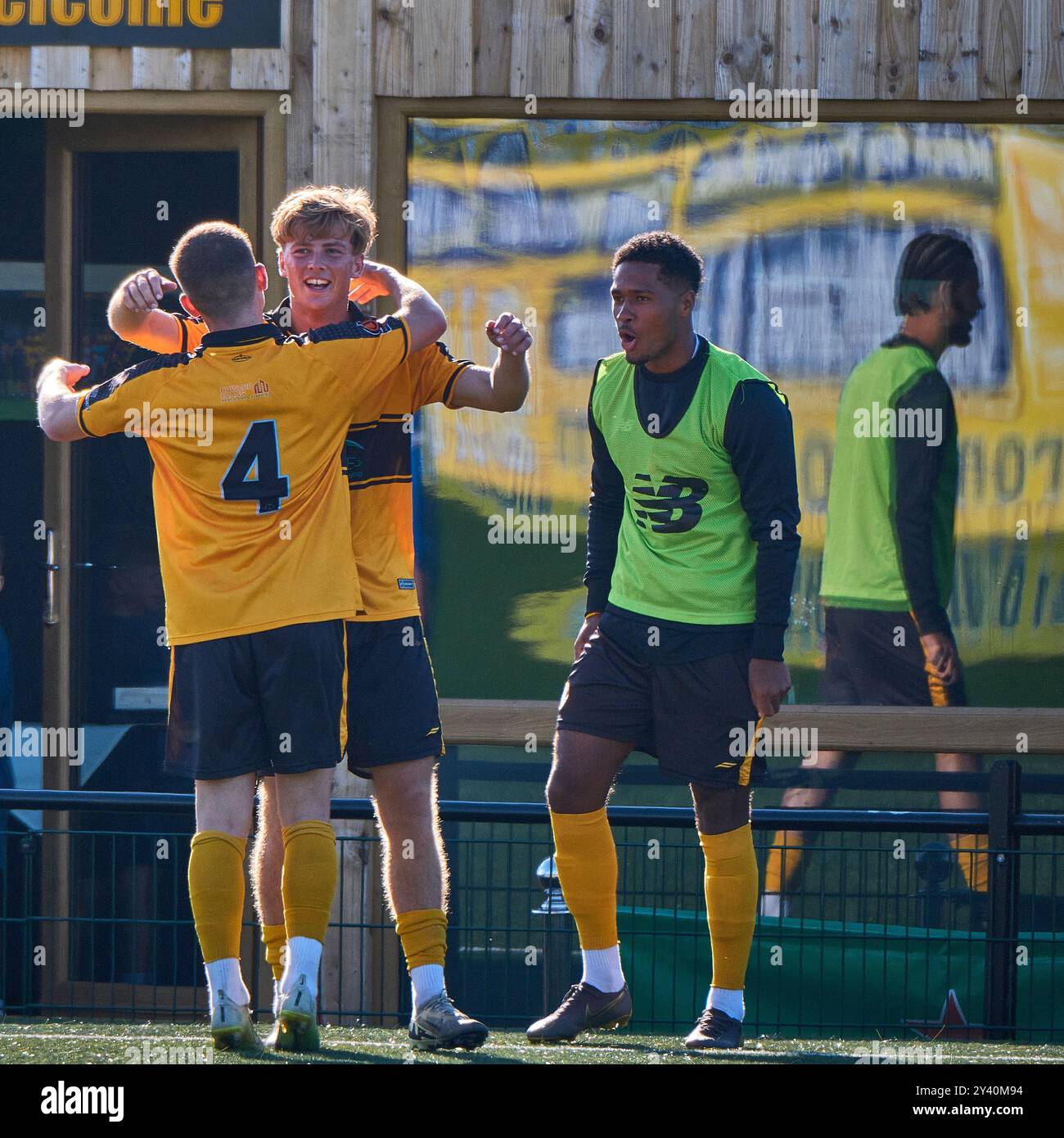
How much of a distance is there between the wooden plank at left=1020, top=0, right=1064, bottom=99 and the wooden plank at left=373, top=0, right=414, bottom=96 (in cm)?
237

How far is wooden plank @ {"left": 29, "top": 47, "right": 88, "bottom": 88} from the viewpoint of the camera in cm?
650

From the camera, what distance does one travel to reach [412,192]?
6.51 metres

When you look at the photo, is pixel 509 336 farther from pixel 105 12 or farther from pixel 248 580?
pixel 105 12

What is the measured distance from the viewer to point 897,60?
21.2 feet

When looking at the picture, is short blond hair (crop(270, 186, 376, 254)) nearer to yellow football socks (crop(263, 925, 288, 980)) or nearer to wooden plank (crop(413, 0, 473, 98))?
yellow football socks (crop(263, 925, 288, 980))

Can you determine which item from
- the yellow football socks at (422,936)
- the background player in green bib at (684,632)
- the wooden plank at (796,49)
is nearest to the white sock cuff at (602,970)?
the background player in green bib at (684,632)

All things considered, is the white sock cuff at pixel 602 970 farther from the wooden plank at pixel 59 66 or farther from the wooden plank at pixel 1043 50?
the wooden plank at pixel 59 66

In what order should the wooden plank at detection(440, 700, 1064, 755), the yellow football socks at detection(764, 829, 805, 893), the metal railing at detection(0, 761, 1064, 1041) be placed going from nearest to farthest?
the metal railing at detection(0, 761, 1064, 1041), the yellow football socks at detection(764, 829, 805, 893), the wooden plank at detection(440, 700, 1064, 755)

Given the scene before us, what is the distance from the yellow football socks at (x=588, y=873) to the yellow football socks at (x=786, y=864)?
5.70 feet

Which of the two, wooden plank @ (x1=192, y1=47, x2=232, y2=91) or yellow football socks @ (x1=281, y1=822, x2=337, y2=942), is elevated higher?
wooden plank @ (x1=192, y1=47, x2=232, y2=91)

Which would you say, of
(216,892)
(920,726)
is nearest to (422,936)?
(216,892)

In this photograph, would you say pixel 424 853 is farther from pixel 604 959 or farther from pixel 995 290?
pixel 995 290

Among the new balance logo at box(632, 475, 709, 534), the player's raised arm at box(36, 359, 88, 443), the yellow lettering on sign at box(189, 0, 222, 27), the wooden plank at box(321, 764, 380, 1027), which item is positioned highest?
the yellow lettering on sign at box(189, 0, 222, 27)

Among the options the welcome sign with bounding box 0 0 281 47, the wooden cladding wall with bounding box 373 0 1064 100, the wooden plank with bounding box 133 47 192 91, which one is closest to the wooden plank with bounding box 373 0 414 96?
the wooden cladding wall with bounding box 373 0 1064 100
